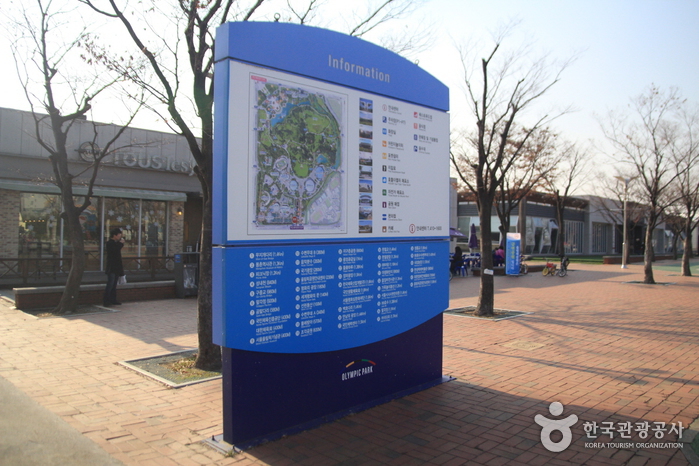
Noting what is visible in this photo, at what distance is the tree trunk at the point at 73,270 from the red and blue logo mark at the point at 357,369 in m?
8.43

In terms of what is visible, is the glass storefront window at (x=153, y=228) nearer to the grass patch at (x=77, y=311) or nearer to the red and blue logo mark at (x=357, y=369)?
the grass patch at (x=77, y=311)

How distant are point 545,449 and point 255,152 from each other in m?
3.64

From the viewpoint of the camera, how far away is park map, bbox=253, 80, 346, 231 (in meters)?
4.67

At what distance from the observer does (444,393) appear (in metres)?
6.14

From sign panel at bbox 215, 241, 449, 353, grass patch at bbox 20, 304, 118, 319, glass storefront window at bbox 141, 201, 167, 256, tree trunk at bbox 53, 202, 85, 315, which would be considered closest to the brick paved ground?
grass patch at bbox 20, 304, 118, 319

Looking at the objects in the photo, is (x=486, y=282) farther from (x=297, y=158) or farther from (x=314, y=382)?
(x=297, y=158)

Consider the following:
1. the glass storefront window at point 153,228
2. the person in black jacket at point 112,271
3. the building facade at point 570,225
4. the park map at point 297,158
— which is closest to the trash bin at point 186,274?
the person in black jacket at point 112,271

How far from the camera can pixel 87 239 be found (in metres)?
20.2

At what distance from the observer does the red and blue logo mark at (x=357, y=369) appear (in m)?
5.41

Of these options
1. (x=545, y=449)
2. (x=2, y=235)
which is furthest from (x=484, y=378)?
(x=2, y=235)

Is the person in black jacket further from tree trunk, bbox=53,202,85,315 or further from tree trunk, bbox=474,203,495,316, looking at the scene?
tree trunk, bbox=474,203,495,316

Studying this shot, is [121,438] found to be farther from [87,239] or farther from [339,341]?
[87,239]

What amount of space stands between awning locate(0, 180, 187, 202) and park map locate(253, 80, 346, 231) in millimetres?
15150

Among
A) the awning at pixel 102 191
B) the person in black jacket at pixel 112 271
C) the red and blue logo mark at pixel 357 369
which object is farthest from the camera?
the awning at pixel 102 191
